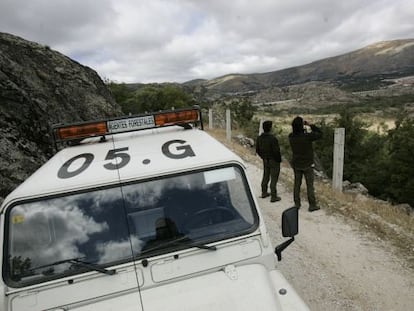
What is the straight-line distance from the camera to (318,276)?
5.32 m

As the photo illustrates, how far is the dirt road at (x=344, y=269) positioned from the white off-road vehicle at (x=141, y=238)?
2115 millimetres

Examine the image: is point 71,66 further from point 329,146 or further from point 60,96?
point 329,146

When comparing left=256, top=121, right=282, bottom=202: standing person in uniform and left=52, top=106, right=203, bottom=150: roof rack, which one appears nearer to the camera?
left=52, top=106, right=203, bottom=150: roof rack

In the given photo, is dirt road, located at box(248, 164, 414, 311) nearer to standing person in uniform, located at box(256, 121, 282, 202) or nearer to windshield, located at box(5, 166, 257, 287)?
standing person in uniform, located at box(256, 121, 282, 202)

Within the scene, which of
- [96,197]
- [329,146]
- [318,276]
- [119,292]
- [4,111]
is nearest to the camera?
Result: [119,292]

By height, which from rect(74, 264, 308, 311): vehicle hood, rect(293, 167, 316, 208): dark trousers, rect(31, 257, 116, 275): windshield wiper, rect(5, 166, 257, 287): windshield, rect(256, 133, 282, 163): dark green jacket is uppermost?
rect(5, 166, 257, 287): windshield

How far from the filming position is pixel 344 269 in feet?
17.9

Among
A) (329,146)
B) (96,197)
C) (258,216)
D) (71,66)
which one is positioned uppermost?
(71,66)

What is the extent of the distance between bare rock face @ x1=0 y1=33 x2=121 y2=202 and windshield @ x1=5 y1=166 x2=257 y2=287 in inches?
168

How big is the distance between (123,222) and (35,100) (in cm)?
759

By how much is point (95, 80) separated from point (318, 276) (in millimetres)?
10310

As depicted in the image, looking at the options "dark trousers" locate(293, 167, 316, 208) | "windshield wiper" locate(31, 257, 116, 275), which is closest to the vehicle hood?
"windshield wiper" locate(31, 257, 116, 275)

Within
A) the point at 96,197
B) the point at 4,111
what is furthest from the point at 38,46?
the point at 96,197

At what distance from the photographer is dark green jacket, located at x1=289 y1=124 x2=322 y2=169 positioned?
7.43 m
